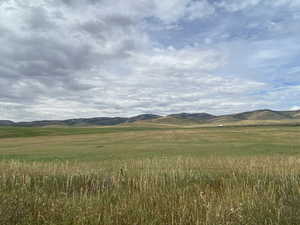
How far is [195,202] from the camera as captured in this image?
5.57m

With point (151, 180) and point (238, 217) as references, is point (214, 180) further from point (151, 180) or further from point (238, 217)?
point (238, 217)

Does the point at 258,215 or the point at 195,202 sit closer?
the point at 258,215

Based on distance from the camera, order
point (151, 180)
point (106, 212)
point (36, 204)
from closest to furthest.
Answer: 1. point (106, 212)
2. point (36, 204)
3. point (151, 180)

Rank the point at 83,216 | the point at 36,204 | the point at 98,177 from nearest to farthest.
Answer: the point at 83,216, the point at 36,204, the point at 98,177

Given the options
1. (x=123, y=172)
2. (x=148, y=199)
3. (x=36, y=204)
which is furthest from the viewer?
(x=123, y=172)

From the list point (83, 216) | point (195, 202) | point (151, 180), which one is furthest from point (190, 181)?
point (83, 216)

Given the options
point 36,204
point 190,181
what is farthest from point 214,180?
point 36,204

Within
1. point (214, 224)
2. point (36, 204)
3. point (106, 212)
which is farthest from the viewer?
point (36, 204)

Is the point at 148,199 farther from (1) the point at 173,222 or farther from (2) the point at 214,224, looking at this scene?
(2) the point at 214,224

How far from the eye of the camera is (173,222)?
16.0 feet

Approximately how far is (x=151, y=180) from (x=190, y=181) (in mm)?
1534

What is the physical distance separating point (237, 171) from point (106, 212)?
717cm

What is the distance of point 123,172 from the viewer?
33.5 ft

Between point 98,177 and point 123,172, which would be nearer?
point 98,177
